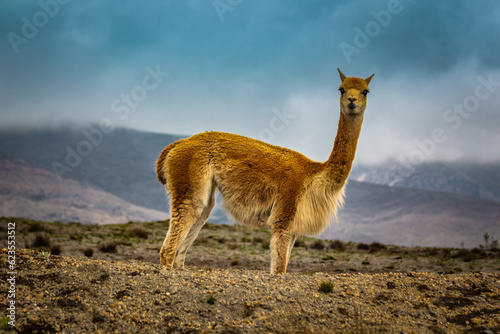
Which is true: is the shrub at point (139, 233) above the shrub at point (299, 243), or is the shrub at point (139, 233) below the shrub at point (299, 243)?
below

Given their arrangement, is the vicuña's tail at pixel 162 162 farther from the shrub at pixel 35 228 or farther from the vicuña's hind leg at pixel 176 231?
the shrub at pixel 35 228

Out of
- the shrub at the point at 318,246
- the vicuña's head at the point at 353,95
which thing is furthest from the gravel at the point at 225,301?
the shrub at the point at 318,246

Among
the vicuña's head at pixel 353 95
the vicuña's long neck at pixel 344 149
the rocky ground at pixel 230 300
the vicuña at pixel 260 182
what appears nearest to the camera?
the rocky ground at pixel 230 300

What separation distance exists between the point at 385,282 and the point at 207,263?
35.8 feet

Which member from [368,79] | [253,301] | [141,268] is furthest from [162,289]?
[368,79]

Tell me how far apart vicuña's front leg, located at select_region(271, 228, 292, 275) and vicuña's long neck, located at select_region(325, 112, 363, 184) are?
166 cm

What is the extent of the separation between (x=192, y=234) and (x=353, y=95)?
4566 millimetres

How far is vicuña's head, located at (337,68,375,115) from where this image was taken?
8461 millimetres

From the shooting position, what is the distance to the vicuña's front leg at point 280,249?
26.7 ft

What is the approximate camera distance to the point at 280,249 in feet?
26.8

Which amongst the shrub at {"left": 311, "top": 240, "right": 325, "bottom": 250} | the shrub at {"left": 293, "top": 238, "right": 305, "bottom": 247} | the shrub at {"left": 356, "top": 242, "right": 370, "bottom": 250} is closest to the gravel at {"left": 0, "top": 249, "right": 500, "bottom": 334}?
the shrub at {"left": 311, "top": 240, "right": 325, "bottom": 250}

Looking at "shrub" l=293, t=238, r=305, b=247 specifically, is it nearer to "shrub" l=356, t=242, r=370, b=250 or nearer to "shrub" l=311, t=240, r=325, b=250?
"shrub" l=311, t=240, r=325, b=250

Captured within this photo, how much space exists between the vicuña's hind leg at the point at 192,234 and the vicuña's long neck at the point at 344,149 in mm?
2717

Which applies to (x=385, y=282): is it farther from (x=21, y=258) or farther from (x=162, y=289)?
(x=21, y=258)
